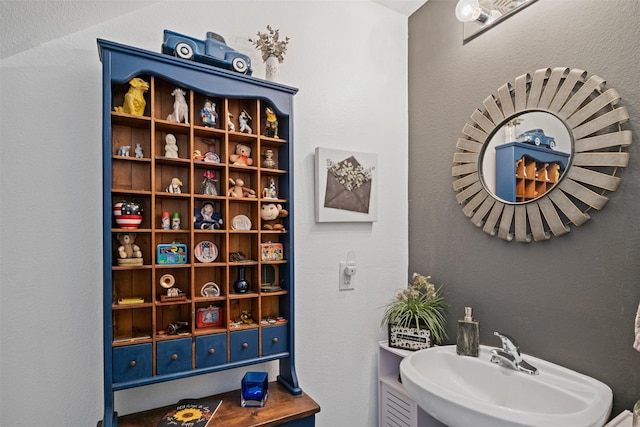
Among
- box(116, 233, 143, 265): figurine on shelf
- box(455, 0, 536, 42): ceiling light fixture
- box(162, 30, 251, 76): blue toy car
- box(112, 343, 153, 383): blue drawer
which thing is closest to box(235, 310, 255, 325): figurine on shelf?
box(112, 343, 153, 383): blue drawer

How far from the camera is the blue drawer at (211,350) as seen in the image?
→ 136 centimetres

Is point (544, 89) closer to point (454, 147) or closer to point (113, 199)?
point (454, 147)

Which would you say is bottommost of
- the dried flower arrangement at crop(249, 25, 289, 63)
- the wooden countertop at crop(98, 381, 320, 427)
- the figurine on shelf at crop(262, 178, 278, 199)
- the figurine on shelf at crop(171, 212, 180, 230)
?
the wooden countertop at crop(98, 381, 320, 427)

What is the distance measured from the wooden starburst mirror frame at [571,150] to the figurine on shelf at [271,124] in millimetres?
947

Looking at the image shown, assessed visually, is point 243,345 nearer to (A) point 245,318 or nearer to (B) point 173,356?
(A) point 245,318

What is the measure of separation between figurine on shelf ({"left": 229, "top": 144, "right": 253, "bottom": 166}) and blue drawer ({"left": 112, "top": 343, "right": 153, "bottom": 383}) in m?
0.79

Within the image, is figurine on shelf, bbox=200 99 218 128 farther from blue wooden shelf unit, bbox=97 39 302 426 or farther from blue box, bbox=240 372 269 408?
blue box, bbox=240 372 269 408

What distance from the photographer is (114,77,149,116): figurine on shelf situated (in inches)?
51.0

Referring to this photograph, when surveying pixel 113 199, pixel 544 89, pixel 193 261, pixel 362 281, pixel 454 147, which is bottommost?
pixel 362 281

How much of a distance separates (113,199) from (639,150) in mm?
1873

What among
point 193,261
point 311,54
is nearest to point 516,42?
point 311,54

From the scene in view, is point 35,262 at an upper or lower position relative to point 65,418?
upper

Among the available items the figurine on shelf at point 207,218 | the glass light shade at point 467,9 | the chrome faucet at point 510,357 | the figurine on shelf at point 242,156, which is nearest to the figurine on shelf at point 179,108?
the figurine on shelf at point 242,156

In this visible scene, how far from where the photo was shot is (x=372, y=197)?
1.98 metres
